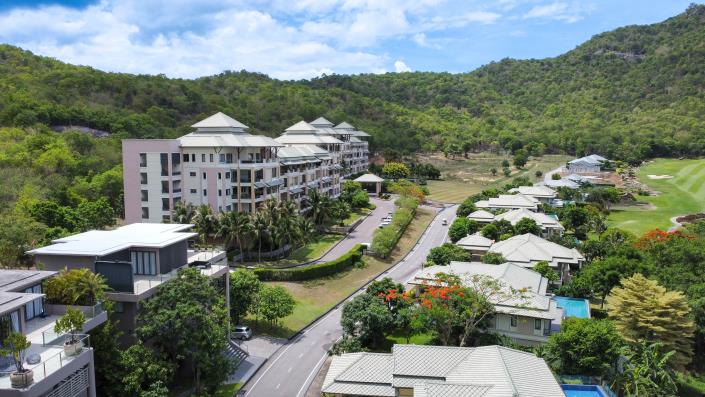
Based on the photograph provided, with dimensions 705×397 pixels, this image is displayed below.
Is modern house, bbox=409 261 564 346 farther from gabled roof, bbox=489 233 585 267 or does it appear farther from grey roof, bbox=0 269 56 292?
grey roof, bbox=0 269 56 292

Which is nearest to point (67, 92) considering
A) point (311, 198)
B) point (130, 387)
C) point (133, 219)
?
point (133, 219)

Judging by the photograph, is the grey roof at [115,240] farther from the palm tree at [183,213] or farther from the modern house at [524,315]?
the modern house at [524,315]

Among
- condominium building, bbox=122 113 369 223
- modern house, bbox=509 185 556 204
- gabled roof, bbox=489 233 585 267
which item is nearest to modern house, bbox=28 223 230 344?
condominium building, bbox=122 113 369 223

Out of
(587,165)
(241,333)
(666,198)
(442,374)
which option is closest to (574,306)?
(442,374)

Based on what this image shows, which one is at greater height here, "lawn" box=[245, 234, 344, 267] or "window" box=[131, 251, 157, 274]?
"window" box=[131, 251, 157, 274]

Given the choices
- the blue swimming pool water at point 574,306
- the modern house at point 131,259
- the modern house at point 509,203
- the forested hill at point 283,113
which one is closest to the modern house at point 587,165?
the forested hill at point 283,113

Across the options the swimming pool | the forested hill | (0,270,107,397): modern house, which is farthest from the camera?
the forested hill
